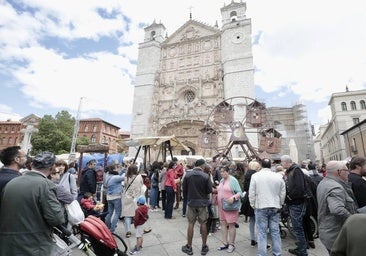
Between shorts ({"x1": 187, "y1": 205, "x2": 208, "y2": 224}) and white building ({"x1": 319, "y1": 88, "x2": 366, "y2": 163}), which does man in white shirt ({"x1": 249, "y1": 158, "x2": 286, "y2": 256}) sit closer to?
shorts ({"x1": 187, "y1": 205, "x2": 208, "y2": 224})

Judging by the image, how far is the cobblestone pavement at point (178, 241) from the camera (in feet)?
13.0

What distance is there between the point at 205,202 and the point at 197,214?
1.08 ft

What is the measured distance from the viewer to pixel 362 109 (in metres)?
33.6

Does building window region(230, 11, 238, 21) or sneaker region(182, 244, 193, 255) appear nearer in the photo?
sneaker region(182, 244, 193, 255)

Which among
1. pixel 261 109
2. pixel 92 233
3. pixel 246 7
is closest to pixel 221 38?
pixel 246 7

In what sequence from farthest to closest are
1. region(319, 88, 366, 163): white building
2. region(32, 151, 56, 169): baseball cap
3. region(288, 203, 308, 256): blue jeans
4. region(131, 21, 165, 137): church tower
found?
region(319, 88, 366, 163): white building, region(131, 21, 165, 137): church tower, region(288, 203, 308, 256): blue jeans, region(32, 151, 56, 169): baseball cap

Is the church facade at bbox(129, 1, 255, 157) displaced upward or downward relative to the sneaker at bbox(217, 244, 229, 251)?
upward

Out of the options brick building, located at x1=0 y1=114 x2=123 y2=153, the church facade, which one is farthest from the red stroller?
brick building, located at x1=0 y1=114 x2=123 y2=153

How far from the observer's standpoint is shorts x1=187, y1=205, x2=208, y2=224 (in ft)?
13.0

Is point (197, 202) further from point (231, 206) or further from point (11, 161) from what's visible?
point (11, 161)

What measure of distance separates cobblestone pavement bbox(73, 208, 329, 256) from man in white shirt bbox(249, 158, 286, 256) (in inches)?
25.1

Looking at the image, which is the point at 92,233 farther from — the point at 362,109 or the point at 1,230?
the point at 362,109

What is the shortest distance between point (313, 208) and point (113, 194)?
479 cm

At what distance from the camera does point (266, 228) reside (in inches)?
141
